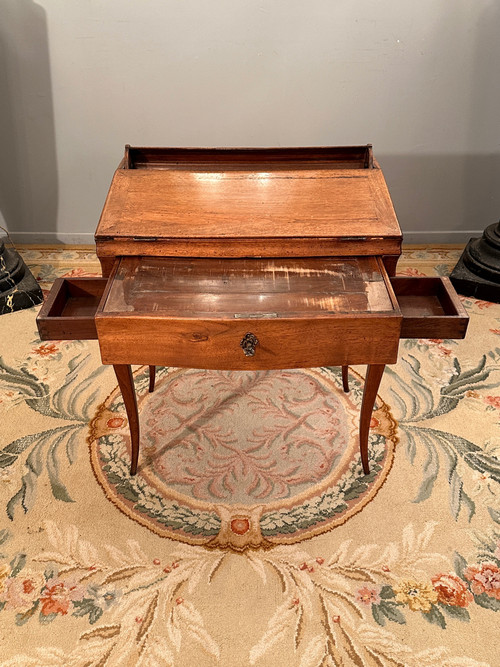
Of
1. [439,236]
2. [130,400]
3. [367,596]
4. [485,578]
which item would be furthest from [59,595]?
[439,236]

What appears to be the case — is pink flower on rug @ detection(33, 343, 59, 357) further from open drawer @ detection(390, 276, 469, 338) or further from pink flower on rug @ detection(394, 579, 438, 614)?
pink flower on rug @ detection(394, 579, 438, 614)

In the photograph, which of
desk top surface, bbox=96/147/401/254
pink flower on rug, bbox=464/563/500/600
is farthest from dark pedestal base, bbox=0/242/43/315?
pink flower on rug, bbox=464/563/500/600

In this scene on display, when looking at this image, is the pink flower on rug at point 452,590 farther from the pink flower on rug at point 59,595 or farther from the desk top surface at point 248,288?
the pink flower on rug at point 59,595

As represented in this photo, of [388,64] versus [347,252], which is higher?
[388,64]

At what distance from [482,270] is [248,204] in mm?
1653

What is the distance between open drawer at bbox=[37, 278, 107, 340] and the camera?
1.75m

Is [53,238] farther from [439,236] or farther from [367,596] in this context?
[367,596]

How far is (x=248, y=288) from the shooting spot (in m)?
1.84

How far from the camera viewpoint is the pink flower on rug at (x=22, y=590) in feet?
5.81

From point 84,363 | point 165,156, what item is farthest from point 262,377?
point 165,156

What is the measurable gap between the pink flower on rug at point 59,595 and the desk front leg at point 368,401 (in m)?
1.02

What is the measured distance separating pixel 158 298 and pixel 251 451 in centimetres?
78

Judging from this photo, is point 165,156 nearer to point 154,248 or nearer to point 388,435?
point 154,248

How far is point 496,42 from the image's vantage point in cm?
300
